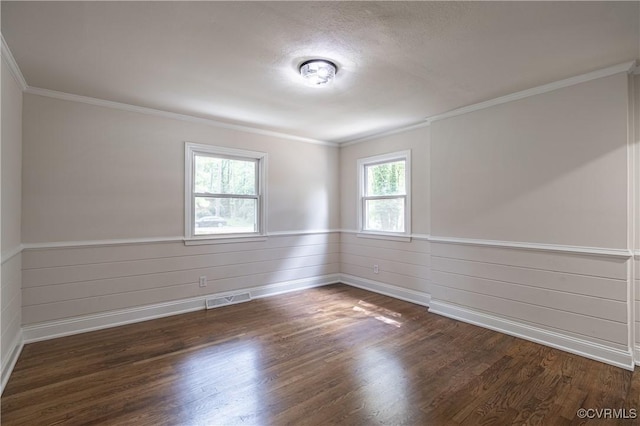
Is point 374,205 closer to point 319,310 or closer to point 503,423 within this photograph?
point 319,310

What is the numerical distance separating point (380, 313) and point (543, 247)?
75.8 inches

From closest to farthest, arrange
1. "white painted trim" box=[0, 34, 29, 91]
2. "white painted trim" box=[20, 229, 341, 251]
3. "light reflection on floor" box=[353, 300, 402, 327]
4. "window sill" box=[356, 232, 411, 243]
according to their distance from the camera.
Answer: "white painted trim" box=[0, 34, 29, 91] < "white painted trim" box=[20, 229, 341, 251] < "light reflection on floor" box=[353, 300, 402, 327] < "window sill" box=[356, 232, 411, 243]

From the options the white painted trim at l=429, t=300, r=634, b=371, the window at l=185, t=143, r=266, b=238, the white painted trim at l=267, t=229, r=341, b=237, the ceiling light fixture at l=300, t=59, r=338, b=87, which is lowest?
the white painted trim at l=429, t=300, r=634, b=371

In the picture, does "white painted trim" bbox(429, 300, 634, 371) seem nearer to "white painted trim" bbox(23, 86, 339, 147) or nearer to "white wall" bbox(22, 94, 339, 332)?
"white wall" bbox(22, 94, 339, 332)

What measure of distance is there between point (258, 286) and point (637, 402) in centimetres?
398

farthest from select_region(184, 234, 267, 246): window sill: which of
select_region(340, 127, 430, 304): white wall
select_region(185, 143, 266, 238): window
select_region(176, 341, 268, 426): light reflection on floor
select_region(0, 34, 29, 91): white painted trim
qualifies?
select_region(0, 34, 29, 91): white painted trim

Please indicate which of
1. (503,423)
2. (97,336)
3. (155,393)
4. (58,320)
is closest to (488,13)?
(503,423)

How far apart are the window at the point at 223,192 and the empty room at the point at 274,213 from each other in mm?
32

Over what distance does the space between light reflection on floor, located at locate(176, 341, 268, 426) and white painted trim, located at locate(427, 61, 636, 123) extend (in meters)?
3.48

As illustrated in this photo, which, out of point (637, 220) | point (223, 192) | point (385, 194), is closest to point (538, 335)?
point (637, 220)

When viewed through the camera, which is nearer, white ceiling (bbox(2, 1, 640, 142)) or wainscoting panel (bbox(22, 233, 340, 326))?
white ceiling (bbox(2, 1, 640, 142))

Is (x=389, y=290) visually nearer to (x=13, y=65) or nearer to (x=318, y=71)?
(x=318, y=71)

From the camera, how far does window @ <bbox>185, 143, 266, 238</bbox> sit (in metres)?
4.05

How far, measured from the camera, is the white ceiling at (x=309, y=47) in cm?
188
